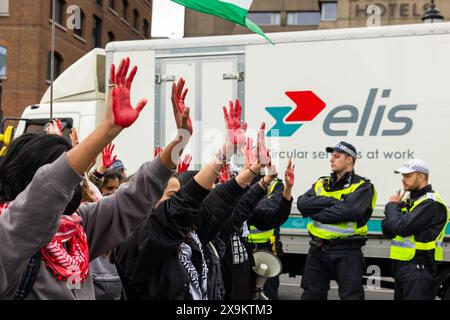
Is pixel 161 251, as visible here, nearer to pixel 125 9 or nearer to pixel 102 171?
pixel 102 171

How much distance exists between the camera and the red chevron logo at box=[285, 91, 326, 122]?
268 inches

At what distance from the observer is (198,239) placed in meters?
3.29

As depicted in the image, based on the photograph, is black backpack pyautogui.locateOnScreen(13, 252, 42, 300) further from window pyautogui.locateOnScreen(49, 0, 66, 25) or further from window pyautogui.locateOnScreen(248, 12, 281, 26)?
window pyautogui.locateOnScreen(248, 12, 281, 26)

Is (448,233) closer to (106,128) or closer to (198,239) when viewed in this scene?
(198,239)

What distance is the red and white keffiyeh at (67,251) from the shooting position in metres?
1.99

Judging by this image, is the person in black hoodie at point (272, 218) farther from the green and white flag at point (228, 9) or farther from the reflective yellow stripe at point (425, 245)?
the green and white flag at point (228, 9)

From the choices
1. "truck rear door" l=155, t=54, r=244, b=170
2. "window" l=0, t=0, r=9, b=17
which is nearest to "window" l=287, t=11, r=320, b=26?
"window" l=0, t=0, r=9, b=17

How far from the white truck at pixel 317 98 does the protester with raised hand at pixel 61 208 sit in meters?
4.48

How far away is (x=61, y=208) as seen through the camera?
177 centimetres

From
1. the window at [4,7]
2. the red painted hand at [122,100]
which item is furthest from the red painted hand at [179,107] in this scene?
the window at [4,7]

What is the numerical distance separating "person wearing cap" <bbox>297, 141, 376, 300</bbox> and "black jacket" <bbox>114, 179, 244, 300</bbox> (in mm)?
2966

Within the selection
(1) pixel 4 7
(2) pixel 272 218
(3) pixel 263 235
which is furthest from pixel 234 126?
(1) pixel 4 7
